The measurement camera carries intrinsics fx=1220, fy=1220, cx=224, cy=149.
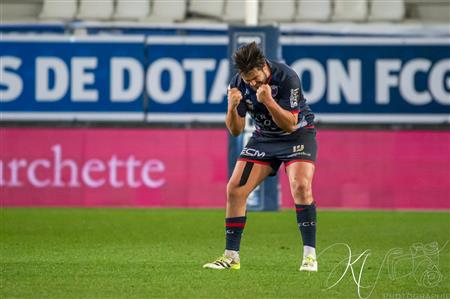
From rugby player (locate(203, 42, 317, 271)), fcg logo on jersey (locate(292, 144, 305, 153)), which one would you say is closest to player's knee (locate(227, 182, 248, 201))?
rugby player (locate(203, 42, 317, 271))

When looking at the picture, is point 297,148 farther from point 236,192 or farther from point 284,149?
point 236,192

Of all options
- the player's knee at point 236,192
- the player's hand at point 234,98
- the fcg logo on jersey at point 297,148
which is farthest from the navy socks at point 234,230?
the player's hand at point 234,98

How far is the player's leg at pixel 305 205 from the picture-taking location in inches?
382

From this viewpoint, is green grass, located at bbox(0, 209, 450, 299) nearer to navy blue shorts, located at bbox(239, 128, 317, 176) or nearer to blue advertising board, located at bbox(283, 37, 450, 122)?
navy blue shorts, located at bbox(239, 128, 317, 176)

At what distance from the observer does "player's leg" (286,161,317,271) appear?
9.70m

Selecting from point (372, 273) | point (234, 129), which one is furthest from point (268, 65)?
point (372, 273)

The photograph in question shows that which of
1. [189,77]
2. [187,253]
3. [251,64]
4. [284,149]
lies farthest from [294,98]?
[189,77]

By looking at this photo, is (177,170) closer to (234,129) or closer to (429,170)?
(429,170)

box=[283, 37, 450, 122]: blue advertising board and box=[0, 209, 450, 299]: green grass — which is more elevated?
box=[283, 37, 450, 122]: blue advertising board

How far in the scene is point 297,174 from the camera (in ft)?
31.8

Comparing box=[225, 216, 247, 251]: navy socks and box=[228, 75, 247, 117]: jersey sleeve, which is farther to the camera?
box=[225, 216, 247, 251]: navy socks

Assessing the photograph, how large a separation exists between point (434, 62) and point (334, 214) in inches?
146

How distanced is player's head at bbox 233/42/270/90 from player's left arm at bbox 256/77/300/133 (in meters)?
0.11

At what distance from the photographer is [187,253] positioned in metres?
11.7
